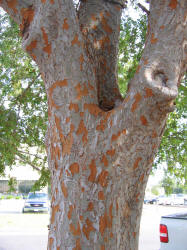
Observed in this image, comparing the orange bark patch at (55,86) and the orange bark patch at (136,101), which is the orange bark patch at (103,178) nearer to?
the orange bark patch at (136,101)

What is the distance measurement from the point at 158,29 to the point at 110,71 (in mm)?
773

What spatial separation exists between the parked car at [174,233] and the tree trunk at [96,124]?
2.37 metres

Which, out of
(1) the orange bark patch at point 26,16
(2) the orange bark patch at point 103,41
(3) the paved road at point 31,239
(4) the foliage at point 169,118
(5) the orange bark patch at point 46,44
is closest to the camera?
(5) the orange bark patch at point 46,44

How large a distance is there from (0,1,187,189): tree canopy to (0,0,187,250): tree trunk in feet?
12.3

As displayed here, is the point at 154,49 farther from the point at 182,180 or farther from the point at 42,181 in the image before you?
the point at 182,180

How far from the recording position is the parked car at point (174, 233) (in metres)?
4.84

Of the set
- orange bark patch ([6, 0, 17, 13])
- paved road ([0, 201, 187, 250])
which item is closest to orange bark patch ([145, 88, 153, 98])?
orange bark patch ([6, 0, 17, 13])

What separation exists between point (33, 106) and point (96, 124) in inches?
194

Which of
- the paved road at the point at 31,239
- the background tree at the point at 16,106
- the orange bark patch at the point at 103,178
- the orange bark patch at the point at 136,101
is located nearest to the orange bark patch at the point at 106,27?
the orange bark patch at the point at 136,101

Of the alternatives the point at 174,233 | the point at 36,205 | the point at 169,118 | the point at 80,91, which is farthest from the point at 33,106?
the point at 36,205

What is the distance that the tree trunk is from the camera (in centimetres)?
253

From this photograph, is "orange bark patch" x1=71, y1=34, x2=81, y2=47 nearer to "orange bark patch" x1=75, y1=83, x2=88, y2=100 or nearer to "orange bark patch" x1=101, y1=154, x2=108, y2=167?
"orange bark patch" x1=75, y1=83, x2=88, y2=100

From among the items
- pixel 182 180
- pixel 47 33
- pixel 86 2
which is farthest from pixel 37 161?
pixel 47 33

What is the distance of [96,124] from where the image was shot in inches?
107
